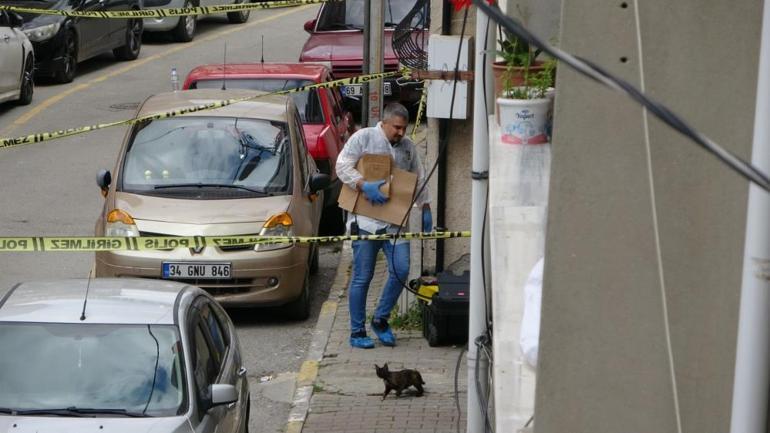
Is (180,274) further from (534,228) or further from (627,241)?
(627,241)

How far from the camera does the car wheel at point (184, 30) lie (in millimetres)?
28062

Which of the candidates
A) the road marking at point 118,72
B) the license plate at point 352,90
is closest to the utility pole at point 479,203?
the license plate at point 352,90

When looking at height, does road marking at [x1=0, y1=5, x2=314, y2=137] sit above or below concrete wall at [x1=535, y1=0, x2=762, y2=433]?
below

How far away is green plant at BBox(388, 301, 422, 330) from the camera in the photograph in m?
11.2

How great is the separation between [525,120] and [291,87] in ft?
29.9

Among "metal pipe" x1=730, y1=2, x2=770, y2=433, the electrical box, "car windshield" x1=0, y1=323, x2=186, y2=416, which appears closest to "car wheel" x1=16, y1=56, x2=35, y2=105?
the electrical box

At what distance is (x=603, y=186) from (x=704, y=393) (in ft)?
1.92

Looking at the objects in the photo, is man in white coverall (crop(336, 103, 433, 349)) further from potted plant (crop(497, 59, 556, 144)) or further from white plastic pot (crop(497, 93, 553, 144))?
white plastic pot (crop(497, 93, 553, 144))

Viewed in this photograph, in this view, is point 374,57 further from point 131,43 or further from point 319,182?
point 131,43

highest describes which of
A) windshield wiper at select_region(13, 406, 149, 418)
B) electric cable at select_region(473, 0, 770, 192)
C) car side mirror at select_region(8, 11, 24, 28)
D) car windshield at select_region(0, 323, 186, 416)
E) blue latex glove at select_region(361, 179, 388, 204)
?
electric cable at select_region(473, 0, 770, 192)

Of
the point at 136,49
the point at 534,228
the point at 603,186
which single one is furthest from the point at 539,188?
the point at 136,49

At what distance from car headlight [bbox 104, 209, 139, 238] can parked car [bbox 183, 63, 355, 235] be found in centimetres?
337

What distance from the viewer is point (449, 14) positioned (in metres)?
10.5

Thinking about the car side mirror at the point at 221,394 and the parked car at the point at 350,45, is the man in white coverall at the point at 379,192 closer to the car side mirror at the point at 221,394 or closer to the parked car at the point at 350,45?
the car side mirror at the point at 221,394
